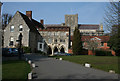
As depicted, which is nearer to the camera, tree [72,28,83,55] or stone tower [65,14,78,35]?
tree [72,28,83,55]

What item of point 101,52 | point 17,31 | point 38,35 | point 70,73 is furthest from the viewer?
point 38,35

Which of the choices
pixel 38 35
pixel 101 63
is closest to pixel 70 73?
pixel 101 63

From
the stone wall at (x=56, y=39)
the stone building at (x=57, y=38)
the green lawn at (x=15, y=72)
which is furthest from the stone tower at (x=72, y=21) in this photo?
the green lawn at (x=15, y=72)

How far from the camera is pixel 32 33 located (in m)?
46.6

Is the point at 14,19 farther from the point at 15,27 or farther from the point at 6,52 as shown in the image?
the point at 6,52

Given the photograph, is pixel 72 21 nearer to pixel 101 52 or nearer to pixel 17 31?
pixel 101 52

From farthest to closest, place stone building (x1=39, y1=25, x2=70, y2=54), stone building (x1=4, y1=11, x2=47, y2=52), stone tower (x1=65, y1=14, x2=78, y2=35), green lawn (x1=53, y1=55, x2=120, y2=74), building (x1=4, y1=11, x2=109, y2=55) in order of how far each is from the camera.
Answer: stone tower (x1=65, y1=14, x2=78, y2=35) < stone building (x1=39, y1=25, x2=70, y2=54) < building (x1=4, y1=11, x2=109, y2=55) < stone building (x1=4, y1=11, x2=47, y2=52) < green lawn (x1=53, y1=55, x2=120, y2=74)

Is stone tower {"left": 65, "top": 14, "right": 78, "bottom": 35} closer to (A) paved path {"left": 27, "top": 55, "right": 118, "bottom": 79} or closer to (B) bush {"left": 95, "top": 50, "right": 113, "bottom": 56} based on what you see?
(B) bush {"left": 95, "top": 50, "right": 113, "bottom": 56}

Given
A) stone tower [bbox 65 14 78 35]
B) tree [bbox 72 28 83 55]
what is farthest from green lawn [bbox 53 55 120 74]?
stone tower [bbox 65 14 78 35]

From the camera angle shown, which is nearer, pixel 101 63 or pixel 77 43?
pixel 101 63

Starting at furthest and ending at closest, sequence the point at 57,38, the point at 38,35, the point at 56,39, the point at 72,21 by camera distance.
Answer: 1. the point at 72,21
2. the point at 56,39
3. the point at 57,38
4. the point at 38,35

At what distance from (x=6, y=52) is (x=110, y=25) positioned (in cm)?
1706

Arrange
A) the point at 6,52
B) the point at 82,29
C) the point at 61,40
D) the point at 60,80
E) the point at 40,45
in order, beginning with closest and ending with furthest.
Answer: the point at 60,80, the point at 6,52, the point at 40,45, the point at 61,40, the point at 82,29

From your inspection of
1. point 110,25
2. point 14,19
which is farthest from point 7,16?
point 110,25
